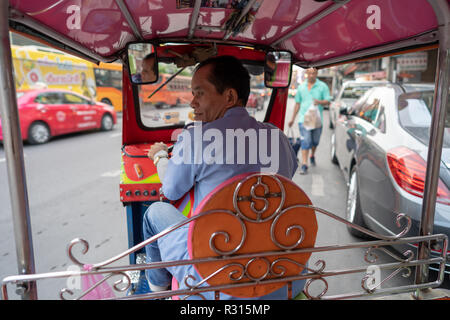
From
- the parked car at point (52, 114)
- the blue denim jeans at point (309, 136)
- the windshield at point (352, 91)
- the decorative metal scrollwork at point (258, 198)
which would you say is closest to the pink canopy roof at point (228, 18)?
the decorative metal scrollwork at point (258, 198)

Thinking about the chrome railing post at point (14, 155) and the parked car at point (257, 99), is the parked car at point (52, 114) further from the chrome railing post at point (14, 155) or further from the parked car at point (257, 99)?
the chrome railing post at point (14, 155)

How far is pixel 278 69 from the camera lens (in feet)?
8.55

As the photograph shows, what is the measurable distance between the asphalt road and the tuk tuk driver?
57cm

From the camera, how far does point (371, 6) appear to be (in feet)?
4.38

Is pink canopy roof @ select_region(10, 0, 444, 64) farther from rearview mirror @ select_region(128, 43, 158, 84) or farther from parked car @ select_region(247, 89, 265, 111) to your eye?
parked car @ select_region(247, 89, 265, 111)

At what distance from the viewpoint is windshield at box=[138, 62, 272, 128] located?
2.56 meters

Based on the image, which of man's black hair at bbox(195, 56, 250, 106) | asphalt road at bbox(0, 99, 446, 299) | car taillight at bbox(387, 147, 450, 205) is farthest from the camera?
asphalt road at bbox(0, 99, 446, 299)

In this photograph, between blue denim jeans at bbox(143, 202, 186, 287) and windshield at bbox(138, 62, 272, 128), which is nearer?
blue denim jeans at bbox(143, 202, 186, 287)

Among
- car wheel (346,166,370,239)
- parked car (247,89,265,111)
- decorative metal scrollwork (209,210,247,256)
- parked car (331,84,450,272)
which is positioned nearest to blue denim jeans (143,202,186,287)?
decorative metal scrollwork (209,210,247,256)

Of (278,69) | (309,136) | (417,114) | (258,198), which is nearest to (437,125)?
(258,198)

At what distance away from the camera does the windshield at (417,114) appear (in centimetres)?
267

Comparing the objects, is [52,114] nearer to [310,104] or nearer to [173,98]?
[310,104]

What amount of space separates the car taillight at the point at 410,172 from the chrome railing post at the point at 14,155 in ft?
7.79

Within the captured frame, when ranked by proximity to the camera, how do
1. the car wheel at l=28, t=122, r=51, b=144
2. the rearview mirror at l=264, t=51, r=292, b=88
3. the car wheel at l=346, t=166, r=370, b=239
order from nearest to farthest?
the rearview mirror at l=264, t=51, r=292, b=88, the car wheel at l=346, t=166, r=370, b=239, the car wheel at l=28, t=122, r=51, b=144
